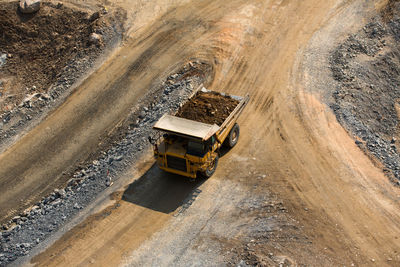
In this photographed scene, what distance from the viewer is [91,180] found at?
17953 millimetres

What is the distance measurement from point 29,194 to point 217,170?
8.47m

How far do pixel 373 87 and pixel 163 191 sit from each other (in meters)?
12.8

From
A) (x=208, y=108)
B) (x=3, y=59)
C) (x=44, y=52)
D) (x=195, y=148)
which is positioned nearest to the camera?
(x=195, y=148)

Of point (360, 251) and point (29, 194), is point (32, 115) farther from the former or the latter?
point (360, 251)

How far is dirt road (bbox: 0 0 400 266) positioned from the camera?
14836 mm

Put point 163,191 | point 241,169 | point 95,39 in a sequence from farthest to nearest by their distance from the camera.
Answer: point 95,39
point 241,169
point 163,191

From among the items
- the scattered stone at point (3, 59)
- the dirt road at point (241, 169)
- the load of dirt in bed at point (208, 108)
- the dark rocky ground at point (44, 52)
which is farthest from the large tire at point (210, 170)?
the scattered stone at point (3, 59)

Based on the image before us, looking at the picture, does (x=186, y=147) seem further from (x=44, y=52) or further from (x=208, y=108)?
(x=44, y=52)

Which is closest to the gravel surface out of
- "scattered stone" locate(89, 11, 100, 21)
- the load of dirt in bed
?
the load of dirt in bed

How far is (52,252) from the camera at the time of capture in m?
15.4

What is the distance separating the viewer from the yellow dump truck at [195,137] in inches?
624

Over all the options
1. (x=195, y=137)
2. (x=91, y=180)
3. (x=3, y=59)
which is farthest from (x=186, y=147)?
(x=3, y=59)

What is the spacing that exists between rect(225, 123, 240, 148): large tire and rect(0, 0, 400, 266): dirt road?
0.37 metres

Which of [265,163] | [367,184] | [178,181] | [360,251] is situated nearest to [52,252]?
[178,181]
